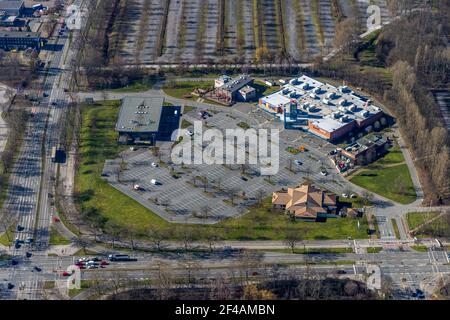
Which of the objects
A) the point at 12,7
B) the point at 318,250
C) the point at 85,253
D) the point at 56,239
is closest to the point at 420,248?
the point at 318,250

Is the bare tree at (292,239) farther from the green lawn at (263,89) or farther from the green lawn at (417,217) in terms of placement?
the green lawn at (263,89)

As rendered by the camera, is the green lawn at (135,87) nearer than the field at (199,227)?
No

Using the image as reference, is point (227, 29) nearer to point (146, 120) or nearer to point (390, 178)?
point (146, 120)

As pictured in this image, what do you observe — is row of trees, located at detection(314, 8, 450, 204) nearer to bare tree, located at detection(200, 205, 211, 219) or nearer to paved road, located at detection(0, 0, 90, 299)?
bare tree, located at detection(200, 205, 211, 219)

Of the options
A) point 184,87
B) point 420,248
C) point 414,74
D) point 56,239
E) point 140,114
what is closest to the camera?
point 420,248

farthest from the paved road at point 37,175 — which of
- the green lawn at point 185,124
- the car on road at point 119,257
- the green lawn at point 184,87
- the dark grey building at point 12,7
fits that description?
the dark grey building at point 12,7
